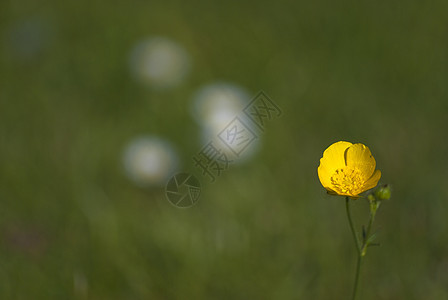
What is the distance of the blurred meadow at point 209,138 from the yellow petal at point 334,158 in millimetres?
531

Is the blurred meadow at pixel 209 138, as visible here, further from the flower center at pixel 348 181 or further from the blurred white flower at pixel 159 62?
the flower center at pixel 348 181

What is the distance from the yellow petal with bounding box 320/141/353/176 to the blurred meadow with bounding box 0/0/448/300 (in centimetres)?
53

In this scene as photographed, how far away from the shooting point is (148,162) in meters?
1.94

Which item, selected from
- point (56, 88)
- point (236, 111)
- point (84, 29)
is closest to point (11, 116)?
point (56, 88)

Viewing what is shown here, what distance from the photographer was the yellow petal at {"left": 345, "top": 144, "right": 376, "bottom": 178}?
0.91 metres

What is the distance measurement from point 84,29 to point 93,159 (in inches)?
36.3

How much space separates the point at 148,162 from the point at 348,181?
1111 millimetres

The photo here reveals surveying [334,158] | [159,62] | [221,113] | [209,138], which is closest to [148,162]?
[209,138]

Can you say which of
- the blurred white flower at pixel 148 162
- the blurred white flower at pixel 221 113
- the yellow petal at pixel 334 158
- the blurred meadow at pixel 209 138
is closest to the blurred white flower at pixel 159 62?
the blurred meadow at pixel 209 138

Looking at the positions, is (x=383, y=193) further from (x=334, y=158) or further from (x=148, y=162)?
(x=148, y=162)

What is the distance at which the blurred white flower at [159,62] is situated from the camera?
2354 millimetres

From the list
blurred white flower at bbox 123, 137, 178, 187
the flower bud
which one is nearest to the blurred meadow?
blurred white flower at bbox 123, 137, 178, 187

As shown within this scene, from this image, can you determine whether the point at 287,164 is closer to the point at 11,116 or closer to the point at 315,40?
the point at 315,40

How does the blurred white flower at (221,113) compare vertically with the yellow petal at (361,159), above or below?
below
